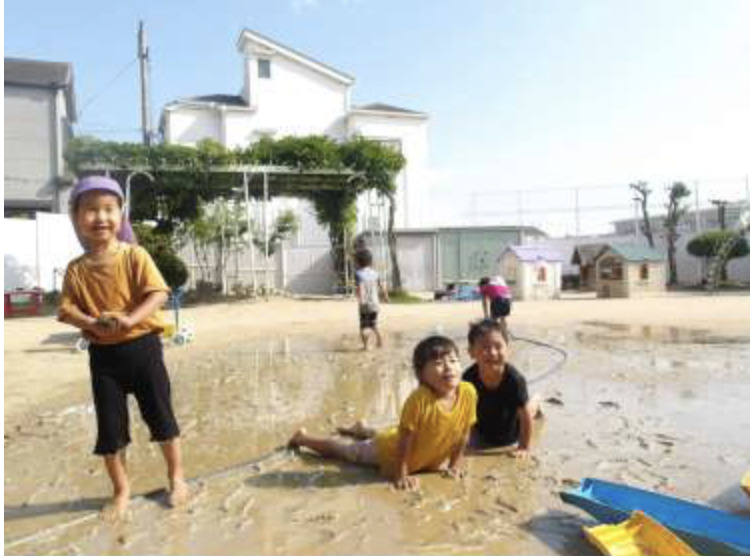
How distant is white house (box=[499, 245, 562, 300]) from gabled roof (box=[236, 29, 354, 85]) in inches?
623

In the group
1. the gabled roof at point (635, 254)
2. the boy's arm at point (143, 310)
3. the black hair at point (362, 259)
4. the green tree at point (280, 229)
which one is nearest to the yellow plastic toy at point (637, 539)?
the boy's arm at point (143, 310)

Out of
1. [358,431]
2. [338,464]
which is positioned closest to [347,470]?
[338,464]

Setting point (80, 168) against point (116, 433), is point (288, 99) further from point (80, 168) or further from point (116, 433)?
point (116, 433)

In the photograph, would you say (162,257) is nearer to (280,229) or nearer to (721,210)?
(280,229)

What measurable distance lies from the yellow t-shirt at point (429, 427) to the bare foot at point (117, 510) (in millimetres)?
1422

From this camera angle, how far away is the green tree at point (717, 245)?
2936cm

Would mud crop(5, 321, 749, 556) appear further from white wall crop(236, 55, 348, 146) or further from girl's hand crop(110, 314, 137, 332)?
white wall crop(236, 55, 348, 146)

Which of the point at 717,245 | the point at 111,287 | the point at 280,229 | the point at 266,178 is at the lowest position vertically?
the point at 111,287

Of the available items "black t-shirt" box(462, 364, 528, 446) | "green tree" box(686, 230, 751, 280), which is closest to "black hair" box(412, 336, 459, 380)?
"black t-shirt" box(462, 364, 528, 446)

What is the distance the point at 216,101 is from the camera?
33.8 m

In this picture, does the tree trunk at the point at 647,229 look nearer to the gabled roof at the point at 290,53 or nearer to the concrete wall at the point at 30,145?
the gabled roof at the point at 290,53

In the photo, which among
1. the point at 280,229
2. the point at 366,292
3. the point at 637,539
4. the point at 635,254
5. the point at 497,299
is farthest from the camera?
the point at 635,254

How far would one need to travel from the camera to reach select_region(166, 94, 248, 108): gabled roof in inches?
1296

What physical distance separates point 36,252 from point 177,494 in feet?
65.4
